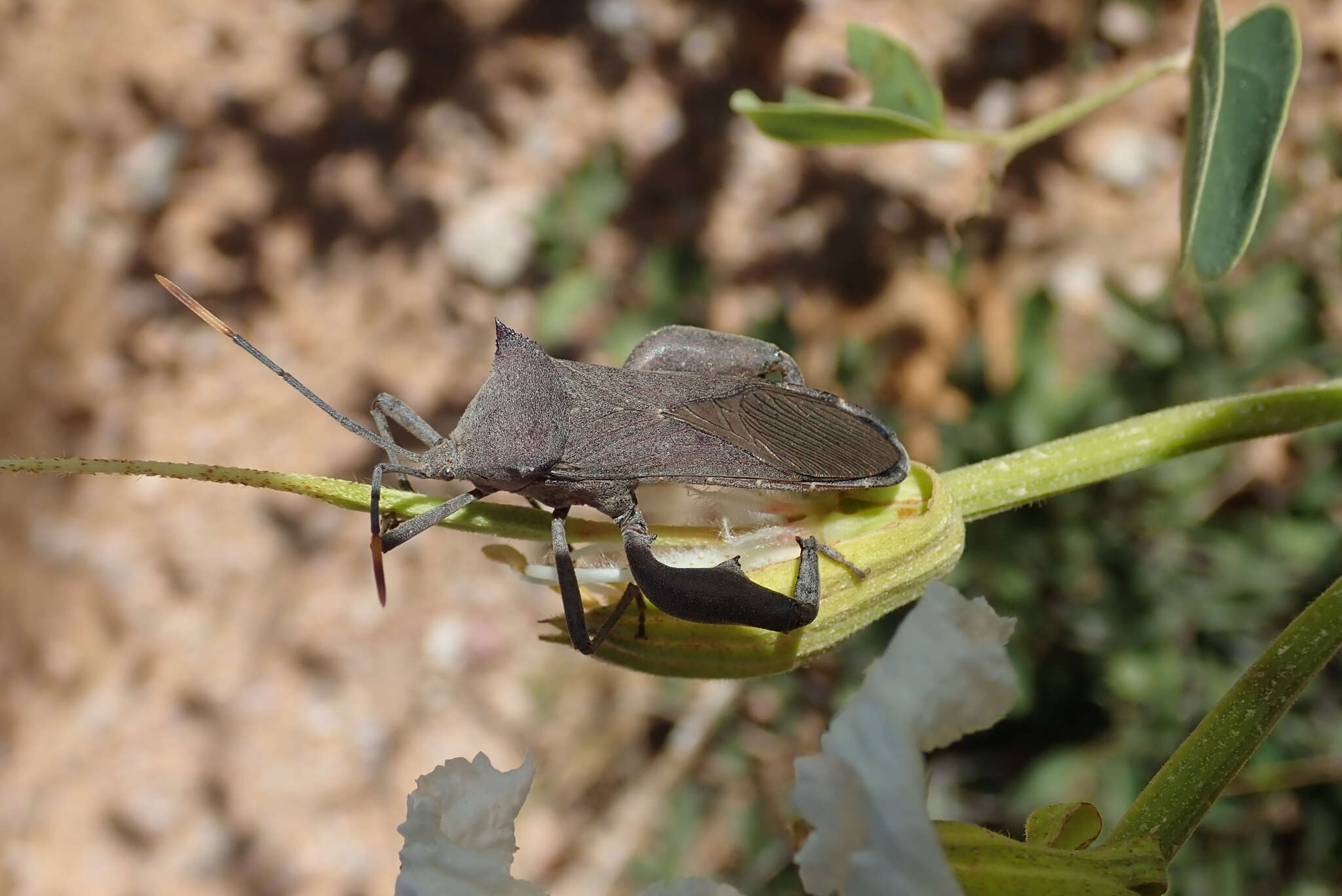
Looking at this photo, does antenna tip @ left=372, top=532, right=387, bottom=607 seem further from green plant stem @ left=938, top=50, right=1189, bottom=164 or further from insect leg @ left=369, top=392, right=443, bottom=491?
green plant stem @ left=938, top=50, right=1189, bottom=164

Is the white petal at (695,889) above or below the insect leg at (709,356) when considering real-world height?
below

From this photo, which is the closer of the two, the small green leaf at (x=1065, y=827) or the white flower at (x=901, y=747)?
the white flower at (x=901, y=747)

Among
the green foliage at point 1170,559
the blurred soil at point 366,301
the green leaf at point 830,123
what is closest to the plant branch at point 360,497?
the green leaf at point 830,123

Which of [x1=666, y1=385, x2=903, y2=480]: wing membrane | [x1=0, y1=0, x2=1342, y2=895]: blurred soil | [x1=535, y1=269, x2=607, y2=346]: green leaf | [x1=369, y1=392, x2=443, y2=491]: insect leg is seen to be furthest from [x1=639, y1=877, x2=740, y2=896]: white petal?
[x1=0, y1=0, x2=1342, y2=895]: blurred soil

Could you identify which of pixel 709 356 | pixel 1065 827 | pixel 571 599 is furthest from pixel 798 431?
pixel 1065 827

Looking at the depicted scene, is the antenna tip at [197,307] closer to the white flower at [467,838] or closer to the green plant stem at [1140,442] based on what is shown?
the white flower at [467,838]

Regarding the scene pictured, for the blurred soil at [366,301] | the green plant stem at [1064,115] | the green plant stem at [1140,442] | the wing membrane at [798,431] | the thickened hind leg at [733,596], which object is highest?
the green plant stem at [1064,115]

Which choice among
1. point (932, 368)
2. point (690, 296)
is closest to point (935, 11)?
point (932, 368)

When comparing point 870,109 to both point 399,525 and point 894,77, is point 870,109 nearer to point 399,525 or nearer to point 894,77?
point 894,77
